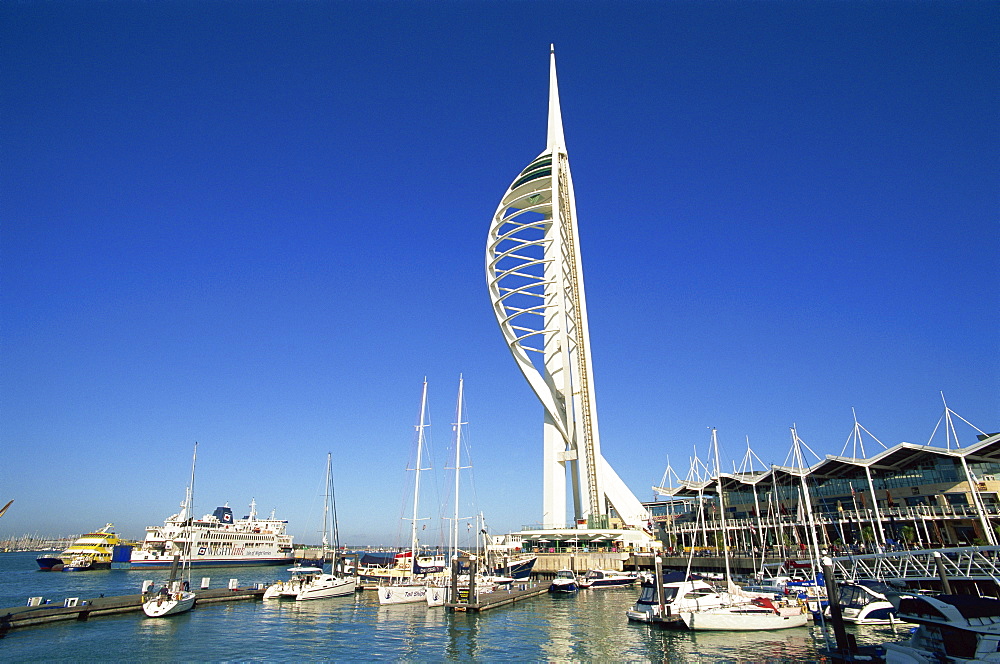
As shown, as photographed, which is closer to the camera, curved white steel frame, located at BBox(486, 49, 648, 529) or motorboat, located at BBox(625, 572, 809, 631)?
motorboat, located at BBox(625, 572, 809, 631)

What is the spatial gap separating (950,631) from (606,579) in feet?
94.9

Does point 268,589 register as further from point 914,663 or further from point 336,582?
point 914,663

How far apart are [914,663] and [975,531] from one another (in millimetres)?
32311

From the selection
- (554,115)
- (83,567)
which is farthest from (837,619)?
(83,567)

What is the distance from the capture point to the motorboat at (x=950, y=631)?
12.5 meters

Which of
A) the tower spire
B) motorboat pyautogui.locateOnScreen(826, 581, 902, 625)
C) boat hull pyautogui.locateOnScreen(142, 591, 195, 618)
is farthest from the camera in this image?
the tower spire

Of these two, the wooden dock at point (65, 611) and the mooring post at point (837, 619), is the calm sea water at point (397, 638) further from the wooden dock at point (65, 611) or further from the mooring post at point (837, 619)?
the mooring post at point (837, 619)

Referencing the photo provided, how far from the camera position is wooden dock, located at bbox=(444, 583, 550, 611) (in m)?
27.7

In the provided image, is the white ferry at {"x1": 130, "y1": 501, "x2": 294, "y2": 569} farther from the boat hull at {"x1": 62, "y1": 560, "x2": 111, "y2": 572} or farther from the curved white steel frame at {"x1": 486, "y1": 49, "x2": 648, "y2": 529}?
the curved white steel frame at {"x1": 486, "y1": 49, "x2": 648, "y2": 529}

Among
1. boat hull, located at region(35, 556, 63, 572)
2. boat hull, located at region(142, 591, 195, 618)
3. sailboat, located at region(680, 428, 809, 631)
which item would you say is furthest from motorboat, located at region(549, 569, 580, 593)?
boat hull, located at region(35, 556, 63, 572)

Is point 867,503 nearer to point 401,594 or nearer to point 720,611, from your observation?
point 720,611

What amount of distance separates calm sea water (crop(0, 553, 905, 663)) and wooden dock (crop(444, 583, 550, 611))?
510 mm

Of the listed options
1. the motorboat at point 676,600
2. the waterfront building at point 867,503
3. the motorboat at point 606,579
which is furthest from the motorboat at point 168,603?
the waterfront building at point 867,503

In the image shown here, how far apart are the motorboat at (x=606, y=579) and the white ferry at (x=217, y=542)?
42.8m
